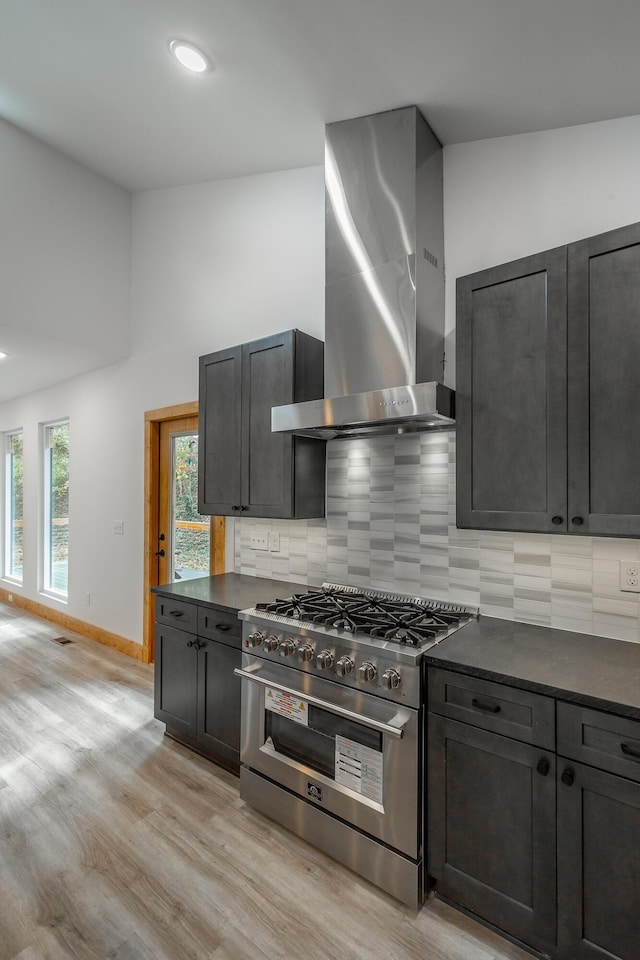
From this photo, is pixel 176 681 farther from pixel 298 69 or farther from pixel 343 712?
pixel 298 69

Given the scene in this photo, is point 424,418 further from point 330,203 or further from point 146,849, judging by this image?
point 146,849

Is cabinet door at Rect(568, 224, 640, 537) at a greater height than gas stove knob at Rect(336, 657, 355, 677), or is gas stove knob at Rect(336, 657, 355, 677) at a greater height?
cabinet door at Rect(568, 224, 640, 537)

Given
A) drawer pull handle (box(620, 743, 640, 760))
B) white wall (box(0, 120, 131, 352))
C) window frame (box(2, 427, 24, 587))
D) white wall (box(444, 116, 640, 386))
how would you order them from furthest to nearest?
1. window frame (box(2, 427, 24, 587))
2. white wall (box(0, 120, 131, 352))
3. white wall (box(444, 116, 640, 386))
4. drawer pull handle (box(620, 743, 640, 760))

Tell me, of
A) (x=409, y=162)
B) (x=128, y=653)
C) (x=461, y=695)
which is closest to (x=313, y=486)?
(x=461, y=695)

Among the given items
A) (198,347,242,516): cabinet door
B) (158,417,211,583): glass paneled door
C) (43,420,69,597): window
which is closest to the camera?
(198,347,242,516): cabinet door

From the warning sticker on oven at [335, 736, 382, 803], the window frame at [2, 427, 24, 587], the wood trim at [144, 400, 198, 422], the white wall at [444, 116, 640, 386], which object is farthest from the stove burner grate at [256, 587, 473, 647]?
the window frame at [2, 427, 24, 587]

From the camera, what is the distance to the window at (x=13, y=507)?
247 inches

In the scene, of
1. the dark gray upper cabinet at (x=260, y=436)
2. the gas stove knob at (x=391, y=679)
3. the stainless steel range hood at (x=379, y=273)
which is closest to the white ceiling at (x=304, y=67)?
the stainless steel range hood at (x=379, y=273)

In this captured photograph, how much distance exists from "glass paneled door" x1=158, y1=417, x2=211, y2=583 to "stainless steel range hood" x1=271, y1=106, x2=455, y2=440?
1718 mm

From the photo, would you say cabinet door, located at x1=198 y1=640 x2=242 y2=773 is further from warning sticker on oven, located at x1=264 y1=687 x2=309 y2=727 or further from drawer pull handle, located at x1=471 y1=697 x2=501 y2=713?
drawer pull handle, located at x1=471 y1=697 x2=501 y2=713

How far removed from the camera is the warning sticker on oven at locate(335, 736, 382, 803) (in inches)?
71.9

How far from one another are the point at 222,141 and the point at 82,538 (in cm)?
372

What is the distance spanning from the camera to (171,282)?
3908 millimetres

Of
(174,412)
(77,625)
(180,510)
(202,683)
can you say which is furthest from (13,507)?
(202,683)
